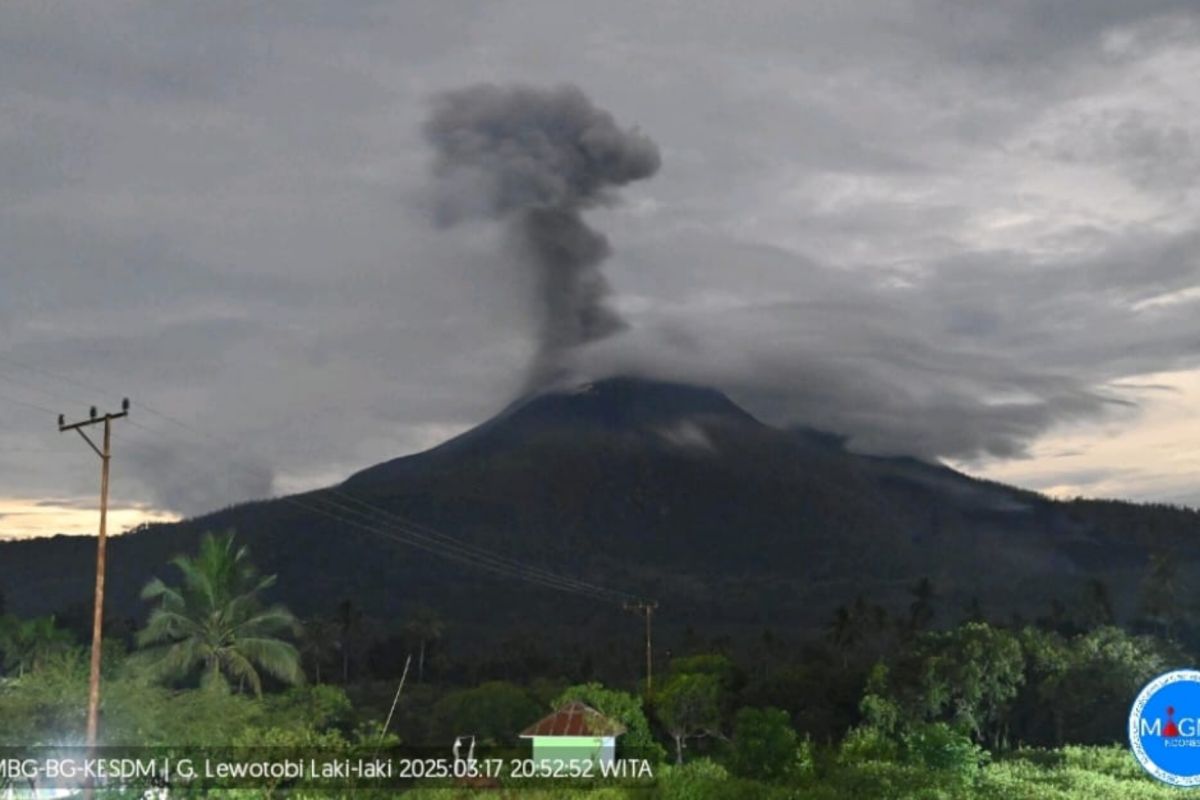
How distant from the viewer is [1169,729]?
60.6ft

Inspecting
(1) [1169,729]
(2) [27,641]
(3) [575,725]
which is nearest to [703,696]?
(3) [575,725]

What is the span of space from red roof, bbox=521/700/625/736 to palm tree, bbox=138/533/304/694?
11507mm

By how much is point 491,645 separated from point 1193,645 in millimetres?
91370

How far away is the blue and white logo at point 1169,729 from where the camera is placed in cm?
1808

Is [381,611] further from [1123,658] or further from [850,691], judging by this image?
[1123,658]

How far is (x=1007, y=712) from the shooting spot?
234 ft

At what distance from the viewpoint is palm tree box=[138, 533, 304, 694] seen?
141 feet

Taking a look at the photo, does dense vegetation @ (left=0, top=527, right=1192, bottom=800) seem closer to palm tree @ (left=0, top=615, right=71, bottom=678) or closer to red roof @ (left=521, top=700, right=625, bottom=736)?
palm tree @ (left=0, top=615, right=71, bottom=678)

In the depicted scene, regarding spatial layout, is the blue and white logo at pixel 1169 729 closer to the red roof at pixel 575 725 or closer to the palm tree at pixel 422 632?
the red roof at pixel 575 725

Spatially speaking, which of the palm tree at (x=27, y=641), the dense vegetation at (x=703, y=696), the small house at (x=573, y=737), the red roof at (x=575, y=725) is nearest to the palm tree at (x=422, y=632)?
the dense vegetation at (x=703, y=696)

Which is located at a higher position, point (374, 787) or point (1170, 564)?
point (1170, 564)

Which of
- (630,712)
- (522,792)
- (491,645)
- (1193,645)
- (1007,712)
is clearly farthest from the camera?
(491,645)

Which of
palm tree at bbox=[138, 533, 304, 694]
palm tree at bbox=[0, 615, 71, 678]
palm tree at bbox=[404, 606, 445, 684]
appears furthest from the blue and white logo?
palm tree at bbox=[404, 606, 445, 684]

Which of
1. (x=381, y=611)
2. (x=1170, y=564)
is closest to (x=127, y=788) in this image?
(x=1170, y=564)
